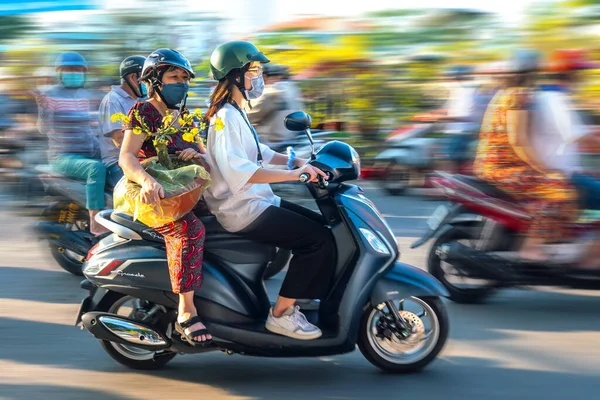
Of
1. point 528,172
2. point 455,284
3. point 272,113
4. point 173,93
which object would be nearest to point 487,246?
point 455,284

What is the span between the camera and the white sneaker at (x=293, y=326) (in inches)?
183

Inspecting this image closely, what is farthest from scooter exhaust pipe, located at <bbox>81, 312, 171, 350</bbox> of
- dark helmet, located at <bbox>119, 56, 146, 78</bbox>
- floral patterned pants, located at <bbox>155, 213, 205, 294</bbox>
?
dark helmet, located at <bbox>119, 56, 146, 78</bbox>

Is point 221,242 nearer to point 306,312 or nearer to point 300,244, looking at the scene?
point 300,244

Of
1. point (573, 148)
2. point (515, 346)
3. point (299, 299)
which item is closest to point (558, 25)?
point (573, 148)

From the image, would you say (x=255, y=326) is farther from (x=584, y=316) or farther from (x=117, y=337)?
(x=584, y=316)

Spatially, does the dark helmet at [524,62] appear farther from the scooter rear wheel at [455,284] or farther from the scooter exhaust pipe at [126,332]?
the scooter exhaust pipe at [126,332]

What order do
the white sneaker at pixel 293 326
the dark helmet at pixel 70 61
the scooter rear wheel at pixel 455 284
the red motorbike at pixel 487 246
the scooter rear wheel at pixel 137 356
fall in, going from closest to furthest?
1. the white sneaker at pixel 293 326
2. the scooter rear wheel at pixel 137 356
3. the red motorbike at pixel 487 246
4. the scooter rear wheel at pixel 455 284
5. the dark helmet at pixel 70 61

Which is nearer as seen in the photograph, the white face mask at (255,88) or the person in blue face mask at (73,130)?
the white face mask at (255,88)

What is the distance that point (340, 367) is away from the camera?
16.4ft

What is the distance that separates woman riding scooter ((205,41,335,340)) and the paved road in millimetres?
359

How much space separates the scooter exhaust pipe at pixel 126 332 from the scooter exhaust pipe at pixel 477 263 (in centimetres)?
240

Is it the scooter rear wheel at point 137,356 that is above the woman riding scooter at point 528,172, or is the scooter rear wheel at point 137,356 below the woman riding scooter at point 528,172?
below

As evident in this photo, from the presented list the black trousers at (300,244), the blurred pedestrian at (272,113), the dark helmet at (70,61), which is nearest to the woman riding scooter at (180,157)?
the black trousers at (300,244)

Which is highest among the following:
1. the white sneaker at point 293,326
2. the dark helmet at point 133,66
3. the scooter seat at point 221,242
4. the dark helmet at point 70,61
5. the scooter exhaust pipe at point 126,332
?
the dark helmet at point 133,66
